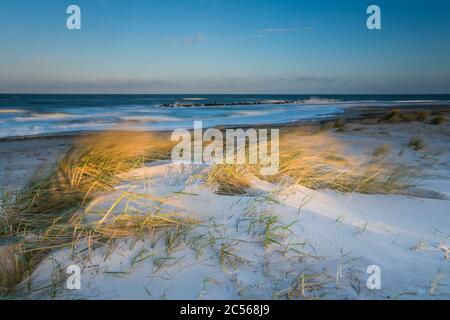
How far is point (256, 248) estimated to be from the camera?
1.77 meters

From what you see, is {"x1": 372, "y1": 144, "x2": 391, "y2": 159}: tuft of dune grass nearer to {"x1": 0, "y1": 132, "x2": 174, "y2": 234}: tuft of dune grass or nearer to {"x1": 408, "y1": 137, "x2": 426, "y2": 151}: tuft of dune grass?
{"x1": 408, "y1": 137, "x2": 426, "y2": 151}: tuft of dune grass

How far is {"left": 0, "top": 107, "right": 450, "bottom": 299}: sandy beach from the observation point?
1.50 meters

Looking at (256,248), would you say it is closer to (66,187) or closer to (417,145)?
(66,187)

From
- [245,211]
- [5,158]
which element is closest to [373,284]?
[245,211]

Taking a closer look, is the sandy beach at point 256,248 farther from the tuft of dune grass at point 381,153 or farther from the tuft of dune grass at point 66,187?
the tuft of dune grass at point 381,153

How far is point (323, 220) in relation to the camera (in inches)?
84.3

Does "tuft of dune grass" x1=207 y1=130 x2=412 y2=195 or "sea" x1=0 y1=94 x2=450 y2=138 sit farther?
"sea" x1=0 y1=94 x2=450 y2=138

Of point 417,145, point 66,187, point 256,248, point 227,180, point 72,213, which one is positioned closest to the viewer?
point 256,248

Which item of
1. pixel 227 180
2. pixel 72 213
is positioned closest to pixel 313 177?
pixel 227 180

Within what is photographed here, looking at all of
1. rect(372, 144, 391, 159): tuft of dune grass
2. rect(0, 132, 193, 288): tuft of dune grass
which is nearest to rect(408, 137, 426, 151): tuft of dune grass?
rect(372, 144, 391, 159): tuft of dune grass

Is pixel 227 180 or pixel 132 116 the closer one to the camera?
pixel 227 180
